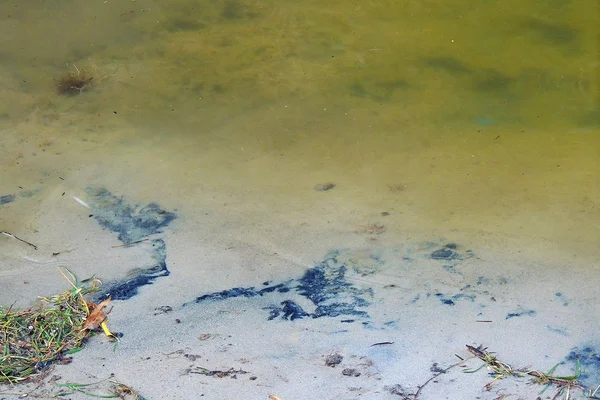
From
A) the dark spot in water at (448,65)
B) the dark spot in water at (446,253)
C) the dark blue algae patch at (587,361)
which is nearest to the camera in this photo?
the dark blue algae patch at (587,361)

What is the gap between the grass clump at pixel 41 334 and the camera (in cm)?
206

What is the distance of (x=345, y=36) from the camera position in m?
3.66

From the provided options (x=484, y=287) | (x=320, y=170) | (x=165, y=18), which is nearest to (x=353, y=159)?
(x=320, y=170)

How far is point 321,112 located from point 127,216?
109cm

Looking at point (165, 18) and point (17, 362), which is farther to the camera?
point (165, 18)

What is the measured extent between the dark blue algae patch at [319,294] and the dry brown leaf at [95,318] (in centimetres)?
31

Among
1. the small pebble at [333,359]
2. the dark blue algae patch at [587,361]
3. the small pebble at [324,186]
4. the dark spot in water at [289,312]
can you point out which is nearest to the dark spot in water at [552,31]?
the small pebble at [324,186]

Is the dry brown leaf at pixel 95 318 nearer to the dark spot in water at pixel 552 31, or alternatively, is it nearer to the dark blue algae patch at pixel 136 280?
the dark blue algae patch at pixel 136 280

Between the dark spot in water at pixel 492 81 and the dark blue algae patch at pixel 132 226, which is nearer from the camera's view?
the dark blue algae patch at pixel 132 226

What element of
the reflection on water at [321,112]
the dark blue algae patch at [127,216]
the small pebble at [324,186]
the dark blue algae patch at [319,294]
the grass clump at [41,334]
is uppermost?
the reflection on water at [321,112]

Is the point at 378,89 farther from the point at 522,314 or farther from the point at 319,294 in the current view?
the point at 522,314

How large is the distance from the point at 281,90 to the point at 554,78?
53.8 inches

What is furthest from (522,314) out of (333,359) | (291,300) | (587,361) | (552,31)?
(552,31)

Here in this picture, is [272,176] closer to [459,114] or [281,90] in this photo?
[281,90]
